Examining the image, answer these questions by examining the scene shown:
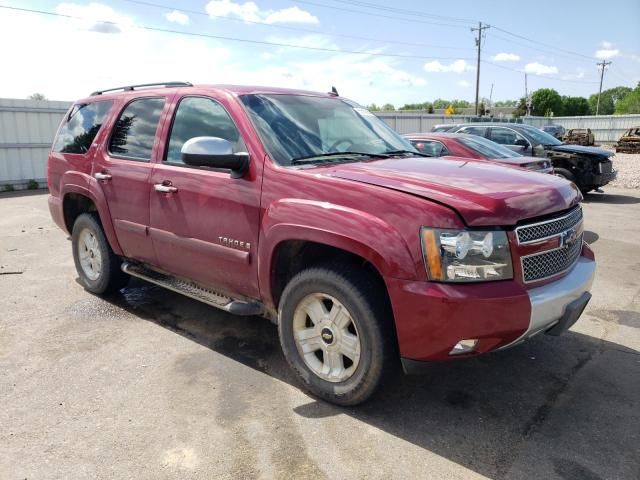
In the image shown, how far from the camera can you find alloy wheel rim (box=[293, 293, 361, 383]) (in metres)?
2.98

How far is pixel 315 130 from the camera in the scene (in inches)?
146

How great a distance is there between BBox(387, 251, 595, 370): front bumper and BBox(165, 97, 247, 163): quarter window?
1.59m

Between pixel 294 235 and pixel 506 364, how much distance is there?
6.11ft

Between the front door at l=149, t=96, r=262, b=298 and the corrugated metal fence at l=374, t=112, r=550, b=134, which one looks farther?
the corrugated metal fence at l=374, t=112, r=550, b=134

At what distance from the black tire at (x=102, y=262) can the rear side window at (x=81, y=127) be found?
0.69 meters

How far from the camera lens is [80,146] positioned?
16.3ft

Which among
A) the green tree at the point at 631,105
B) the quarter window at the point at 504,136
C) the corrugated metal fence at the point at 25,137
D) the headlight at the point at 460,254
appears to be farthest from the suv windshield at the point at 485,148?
the green tree at the point at 631,105

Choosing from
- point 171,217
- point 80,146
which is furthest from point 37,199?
point 171,217

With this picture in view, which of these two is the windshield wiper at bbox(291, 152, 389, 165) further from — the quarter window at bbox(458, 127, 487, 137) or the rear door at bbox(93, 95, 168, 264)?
the quarter window at bbox(458, 127, 487, 137)

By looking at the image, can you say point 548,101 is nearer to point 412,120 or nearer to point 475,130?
point 412,120

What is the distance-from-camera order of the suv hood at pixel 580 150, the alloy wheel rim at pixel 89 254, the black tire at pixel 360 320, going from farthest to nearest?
the suv hood at pixel 580 150, the alloy wheel rim at pixel 89 254, the black tire at pixel 360 320

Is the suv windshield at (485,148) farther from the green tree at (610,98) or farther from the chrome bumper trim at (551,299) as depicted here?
the green tree at (610,98)

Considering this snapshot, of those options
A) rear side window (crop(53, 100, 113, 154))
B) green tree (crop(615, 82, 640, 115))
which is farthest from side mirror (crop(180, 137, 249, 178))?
green tree (crop(615, 82, 640, 115))

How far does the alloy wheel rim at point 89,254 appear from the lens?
5.04 metres
